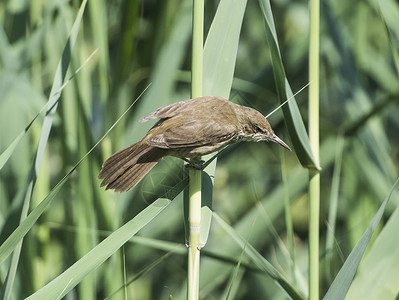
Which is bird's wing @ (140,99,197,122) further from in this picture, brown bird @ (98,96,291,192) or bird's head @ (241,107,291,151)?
bird's head @ (241,107,291,151)

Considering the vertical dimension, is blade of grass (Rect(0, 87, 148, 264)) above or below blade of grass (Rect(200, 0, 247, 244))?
below

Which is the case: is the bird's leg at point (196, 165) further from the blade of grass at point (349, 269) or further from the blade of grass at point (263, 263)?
the blade of grass at point (349, 269)

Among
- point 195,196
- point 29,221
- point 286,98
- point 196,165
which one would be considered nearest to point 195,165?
point 196,165

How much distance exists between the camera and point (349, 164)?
2.88 metres

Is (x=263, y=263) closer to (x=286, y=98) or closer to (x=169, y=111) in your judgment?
(x=286, y=98)

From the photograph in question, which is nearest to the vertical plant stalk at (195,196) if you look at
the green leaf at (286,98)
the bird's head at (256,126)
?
the green leaf at (286,98)

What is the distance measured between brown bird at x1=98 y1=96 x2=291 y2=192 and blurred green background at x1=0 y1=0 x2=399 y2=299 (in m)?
0.14

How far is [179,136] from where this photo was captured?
2.12 metres

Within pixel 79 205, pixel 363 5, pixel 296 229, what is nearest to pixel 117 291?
pixel 79 205

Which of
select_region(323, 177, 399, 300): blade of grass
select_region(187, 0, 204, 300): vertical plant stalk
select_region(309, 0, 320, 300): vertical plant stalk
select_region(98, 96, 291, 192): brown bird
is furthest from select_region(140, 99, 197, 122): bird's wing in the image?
select_region(323, 177, 399, 300): blade of grass

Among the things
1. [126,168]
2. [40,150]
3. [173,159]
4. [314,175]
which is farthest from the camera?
[173,159]

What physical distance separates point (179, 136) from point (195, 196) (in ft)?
1.42

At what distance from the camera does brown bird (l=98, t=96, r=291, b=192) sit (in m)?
2.03

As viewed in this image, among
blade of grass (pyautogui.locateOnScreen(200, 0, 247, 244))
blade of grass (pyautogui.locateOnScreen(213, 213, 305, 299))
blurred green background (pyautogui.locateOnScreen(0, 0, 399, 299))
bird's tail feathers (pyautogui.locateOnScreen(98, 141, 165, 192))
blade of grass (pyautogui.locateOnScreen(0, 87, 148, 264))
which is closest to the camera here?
blade of grass (pyautogui.locateOnScreen(0, 87, 148, 264))
